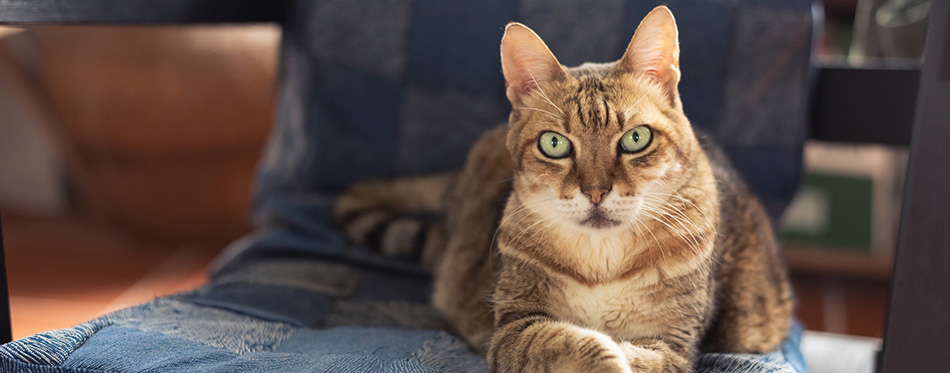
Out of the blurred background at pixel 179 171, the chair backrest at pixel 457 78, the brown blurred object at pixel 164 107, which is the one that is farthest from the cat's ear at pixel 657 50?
the brown blurred object at pixel 164 107

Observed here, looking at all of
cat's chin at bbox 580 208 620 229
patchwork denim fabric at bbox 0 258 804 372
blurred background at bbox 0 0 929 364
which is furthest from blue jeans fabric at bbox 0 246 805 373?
blurred background at bbox 0 0 929 364

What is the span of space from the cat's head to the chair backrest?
39cm

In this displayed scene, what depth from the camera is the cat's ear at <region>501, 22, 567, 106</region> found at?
995 mm

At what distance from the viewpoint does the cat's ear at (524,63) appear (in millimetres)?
995

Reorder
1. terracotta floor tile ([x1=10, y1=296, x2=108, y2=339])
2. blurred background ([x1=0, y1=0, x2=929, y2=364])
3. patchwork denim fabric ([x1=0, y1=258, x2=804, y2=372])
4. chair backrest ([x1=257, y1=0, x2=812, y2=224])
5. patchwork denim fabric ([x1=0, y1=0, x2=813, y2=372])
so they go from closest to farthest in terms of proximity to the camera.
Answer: patchwork denim fabric ([x1=0, y1=258, x2=804, y2=372]), patchwork denim fabric ([x1=0, y1=0, x2=813, y2=372]), chair backrest ([x1=257, y1=0, x2=812, y2=224]), terracotta floor tile ([x1=10, y1=296, x2=108, y2=339]), blurred background ([x1=0, y1=0, x2=929, y2=364])

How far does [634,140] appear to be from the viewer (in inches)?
39.2

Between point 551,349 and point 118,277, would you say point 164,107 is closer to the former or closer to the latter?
point 118,277

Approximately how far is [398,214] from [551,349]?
0.73 meters

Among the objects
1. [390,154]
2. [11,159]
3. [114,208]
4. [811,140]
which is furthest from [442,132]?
[11,159]

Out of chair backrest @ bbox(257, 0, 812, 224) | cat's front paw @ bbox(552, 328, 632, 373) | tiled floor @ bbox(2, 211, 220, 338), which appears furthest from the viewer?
tiled floor @ bbox(2, 211, 220, 338)

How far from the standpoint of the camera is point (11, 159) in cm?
282

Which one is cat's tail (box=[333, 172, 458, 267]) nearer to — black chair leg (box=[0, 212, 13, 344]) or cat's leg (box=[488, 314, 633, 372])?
cat's leg (box=[488, 314, 633, 372])

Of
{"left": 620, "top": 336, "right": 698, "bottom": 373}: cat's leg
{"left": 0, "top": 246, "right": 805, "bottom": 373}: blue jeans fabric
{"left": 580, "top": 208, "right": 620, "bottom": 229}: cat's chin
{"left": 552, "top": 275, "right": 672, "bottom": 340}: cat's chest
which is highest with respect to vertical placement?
{"left": 580, "top": 208, "right": 620, "bottom": 229}: cat's chin

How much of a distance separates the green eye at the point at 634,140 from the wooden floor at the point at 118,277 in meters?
1.54
